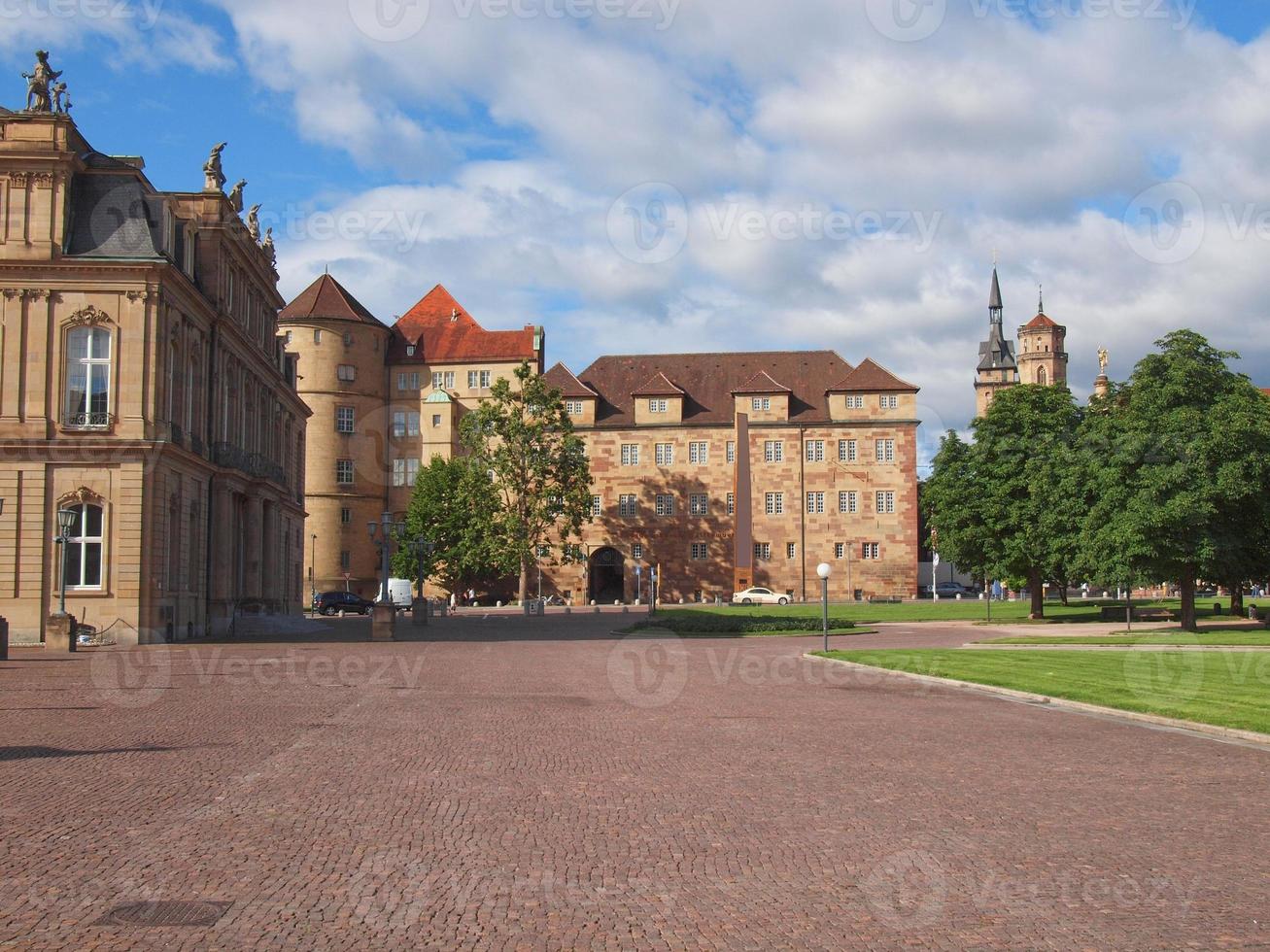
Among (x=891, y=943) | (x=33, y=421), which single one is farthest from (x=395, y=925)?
(x=33, y=421)

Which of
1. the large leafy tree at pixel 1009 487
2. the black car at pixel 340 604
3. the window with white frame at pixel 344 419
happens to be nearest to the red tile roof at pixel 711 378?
the window with white frame at pixel 344 419

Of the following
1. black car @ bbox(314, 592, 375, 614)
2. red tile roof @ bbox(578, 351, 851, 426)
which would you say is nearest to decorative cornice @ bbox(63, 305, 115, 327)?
black car @ bbox(314, 592, 375, 614)

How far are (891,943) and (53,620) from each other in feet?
104

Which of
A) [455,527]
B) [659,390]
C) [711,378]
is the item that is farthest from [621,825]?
[711,378]

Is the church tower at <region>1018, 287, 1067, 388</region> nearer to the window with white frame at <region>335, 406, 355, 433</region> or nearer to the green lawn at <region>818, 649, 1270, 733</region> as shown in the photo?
the window with white frame at <region>335, 406, 355, 433</region>

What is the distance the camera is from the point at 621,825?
10.0 metres

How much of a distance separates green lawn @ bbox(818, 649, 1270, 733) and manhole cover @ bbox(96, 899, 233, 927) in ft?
46.4

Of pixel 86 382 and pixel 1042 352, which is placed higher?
pixel 1042 352

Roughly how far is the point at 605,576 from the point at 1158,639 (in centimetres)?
6252

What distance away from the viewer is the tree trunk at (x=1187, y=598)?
142 feet

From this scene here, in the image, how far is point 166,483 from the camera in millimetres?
40000

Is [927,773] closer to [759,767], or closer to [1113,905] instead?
[759,767]

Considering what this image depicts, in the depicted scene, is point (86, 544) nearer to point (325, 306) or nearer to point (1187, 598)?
point (1187, 598)

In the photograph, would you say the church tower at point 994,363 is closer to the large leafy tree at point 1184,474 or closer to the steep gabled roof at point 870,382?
the steep gabled roof at point 870,382
